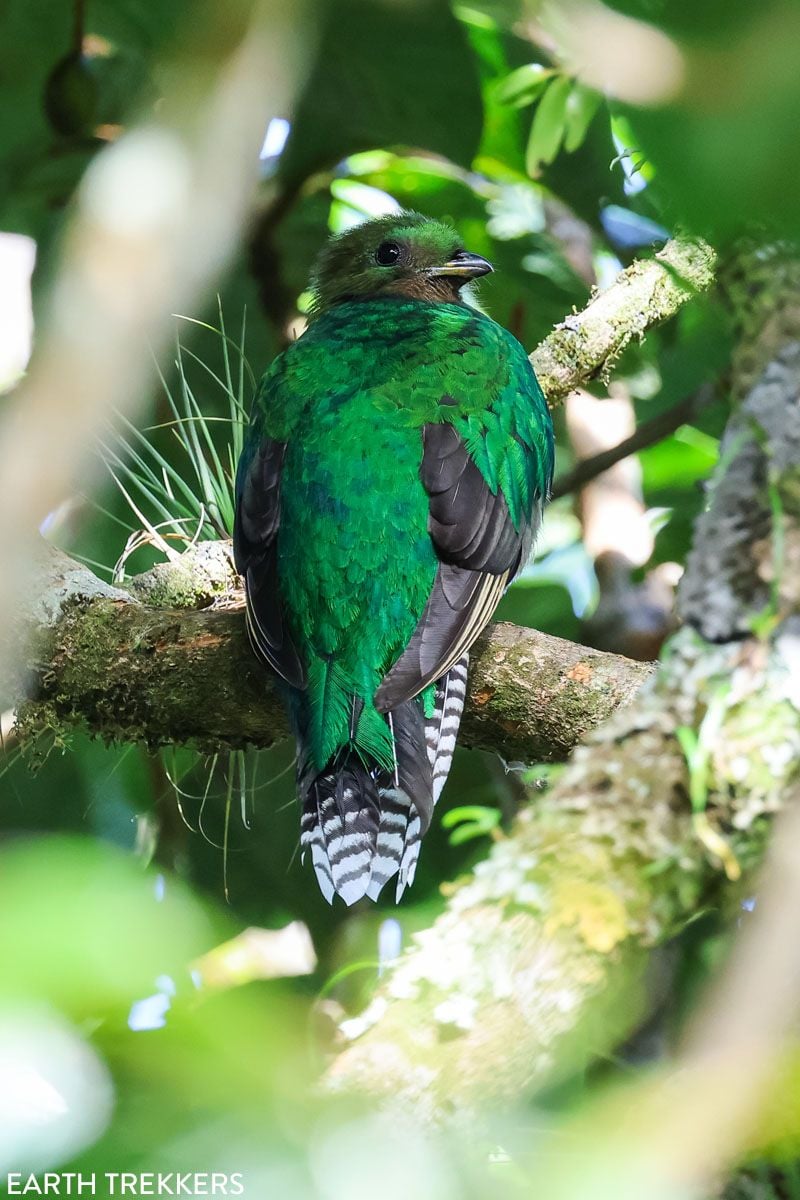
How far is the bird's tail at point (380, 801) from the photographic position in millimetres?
3539

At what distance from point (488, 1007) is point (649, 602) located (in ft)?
13.6

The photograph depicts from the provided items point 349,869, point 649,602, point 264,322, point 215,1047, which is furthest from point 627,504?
point 215,1047

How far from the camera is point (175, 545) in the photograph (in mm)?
5062

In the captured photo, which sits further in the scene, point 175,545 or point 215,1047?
point 175,545

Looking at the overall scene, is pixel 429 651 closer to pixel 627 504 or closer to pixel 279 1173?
pixel 627 504

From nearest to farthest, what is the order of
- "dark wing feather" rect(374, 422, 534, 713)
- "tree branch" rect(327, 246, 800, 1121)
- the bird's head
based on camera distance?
"tree branch" rect(327, 246, 800, 1121), "dark wing feather" rect(374, 422, 534, 713), the bird's head

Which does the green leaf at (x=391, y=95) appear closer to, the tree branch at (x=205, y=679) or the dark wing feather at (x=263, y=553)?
the tree branch at (x=205, y=679)

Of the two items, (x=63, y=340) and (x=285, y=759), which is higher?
(x=63, y=340)

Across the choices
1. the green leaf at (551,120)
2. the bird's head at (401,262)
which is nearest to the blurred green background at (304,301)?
the green leaf at (551,120)

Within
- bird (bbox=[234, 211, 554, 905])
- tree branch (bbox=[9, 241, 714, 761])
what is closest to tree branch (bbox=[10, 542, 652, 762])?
tree branch (bbox=[9, 241, 714, 761])

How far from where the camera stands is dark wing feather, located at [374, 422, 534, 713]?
12.0 ft

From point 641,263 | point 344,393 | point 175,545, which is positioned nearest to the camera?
point 344,393

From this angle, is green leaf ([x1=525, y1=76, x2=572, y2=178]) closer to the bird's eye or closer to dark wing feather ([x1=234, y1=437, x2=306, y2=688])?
the bird's eye

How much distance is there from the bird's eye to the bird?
725 millimetres
